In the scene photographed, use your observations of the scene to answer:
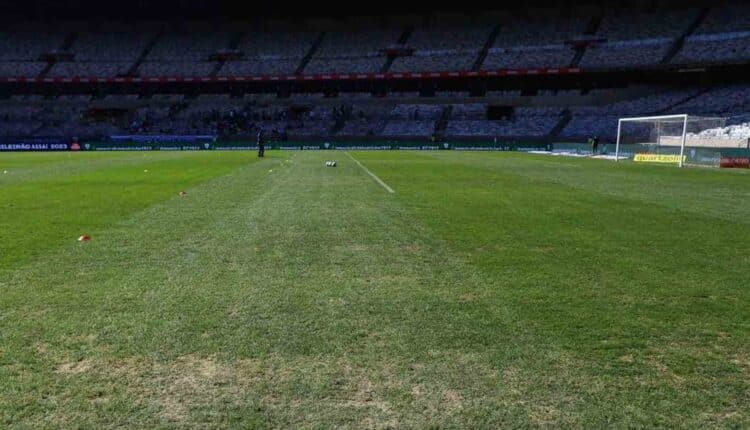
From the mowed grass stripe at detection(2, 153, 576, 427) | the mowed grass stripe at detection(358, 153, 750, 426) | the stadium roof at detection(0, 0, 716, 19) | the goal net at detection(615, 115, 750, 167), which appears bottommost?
the mowed grass stripe at detection(2, 153, 576, 427)

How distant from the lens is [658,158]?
103 feet

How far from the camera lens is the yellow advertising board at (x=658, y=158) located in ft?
98.1

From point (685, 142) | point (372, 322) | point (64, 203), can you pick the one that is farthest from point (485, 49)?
point (372, 322)

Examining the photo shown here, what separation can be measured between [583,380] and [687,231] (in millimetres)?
6263

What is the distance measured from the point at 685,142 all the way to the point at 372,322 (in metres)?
33.6

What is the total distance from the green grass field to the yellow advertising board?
23.1m

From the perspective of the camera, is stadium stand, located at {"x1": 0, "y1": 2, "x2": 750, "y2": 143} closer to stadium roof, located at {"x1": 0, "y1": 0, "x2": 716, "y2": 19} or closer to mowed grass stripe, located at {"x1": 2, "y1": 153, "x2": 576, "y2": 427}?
stadium roof, located at {"x1": 0, "y1": 0, "x2": 716, "y2": 19}

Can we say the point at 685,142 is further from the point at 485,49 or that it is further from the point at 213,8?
the point at 213,8

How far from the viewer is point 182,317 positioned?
4336 millimetres

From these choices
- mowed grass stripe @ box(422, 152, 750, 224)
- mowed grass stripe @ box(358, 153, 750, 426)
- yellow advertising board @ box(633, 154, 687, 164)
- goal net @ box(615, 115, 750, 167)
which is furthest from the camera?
yellow advertising board @ box(633, 154, 687, 164)

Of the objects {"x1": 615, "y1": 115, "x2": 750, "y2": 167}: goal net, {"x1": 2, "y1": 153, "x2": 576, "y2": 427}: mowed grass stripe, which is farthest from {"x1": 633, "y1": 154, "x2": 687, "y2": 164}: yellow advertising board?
{"x1": 2, "y1": 153, "x2": 576, "y2": 427}: mowed grass stripe

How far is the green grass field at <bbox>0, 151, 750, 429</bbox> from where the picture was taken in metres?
2.95

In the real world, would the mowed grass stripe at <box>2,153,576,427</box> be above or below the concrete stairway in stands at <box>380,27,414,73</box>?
below

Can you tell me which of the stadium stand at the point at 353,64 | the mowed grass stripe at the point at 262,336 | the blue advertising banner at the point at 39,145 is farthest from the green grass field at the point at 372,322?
the stadium stand at the point at 353,64
